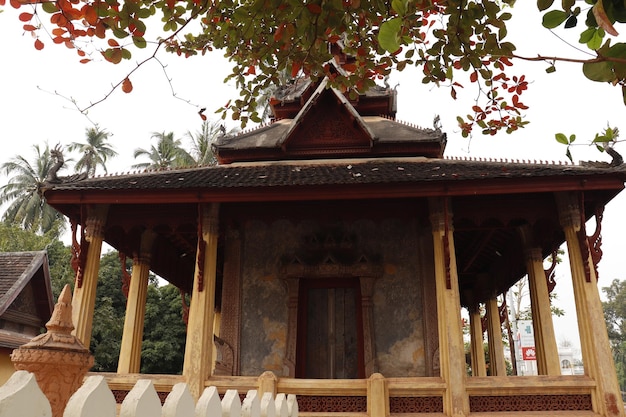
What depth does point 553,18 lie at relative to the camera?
1711mm

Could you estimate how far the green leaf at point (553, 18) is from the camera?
1696 mm

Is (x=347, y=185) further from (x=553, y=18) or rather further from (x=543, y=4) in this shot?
(x=553, y=18)

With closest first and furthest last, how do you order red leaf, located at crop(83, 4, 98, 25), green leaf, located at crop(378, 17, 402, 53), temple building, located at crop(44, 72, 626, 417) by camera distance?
green leaf, located at crop(378, 17, 402, 53)
red leaf, located at crop(83, 4, 98, 25)
temple building, located at crop(44, 72, 626, 417)

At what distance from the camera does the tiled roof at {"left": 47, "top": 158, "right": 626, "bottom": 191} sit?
7746 mm

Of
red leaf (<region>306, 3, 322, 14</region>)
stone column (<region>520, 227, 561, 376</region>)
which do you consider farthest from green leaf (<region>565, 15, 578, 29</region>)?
stone column (<region>520, 227, 561, 376</region>)

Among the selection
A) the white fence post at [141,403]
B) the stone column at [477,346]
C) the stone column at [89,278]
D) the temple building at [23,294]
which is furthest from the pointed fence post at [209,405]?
the temple building at [23,294]

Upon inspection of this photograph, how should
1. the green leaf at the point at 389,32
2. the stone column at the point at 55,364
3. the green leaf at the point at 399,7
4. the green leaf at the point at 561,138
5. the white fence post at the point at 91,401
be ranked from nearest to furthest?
the white fence post at the point at 91,401
the green leaf at the point at 389,32
the green leaf at the point at 561,138
the green leaf at the point at 399,7
the stone column at the point at 55,364

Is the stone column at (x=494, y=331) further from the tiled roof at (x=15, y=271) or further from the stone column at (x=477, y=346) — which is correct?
the tiled roof at (x=15, y=271)

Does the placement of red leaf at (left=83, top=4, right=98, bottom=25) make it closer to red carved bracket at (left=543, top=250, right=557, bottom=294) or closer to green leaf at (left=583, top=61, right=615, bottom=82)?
green leaf at (left=583, top=61, right=615, bottom=82)

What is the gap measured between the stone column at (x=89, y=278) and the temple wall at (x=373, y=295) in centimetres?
280

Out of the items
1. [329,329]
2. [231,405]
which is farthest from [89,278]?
[231,405]

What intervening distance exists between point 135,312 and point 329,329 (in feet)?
14.4

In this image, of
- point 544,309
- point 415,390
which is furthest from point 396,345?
point 544,309

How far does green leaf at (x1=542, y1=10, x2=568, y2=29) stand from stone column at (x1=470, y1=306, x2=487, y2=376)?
1469cm
